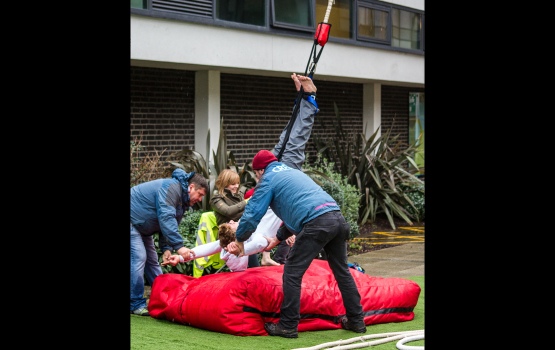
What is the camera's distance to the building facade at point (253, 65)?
1281cm

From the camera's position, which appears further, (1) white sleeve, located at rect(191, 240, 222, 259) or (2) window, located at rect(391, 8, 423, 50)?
(2) window, located at rect(391, 8, 423, 50)

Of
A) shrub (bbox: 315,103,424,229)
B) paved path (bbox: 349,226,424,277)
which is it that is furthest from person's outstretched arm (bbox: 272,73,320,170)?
shrub (bbox: 315,103,424,229)

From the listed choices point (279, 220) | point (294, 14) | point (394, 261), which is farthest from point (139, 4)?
point (394, 261)

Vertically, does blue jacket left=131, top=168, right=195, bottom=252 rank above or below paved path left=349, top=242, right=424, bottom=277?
above

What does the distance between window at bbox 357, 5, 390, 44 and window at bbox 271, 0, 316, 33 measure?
74.5 inches

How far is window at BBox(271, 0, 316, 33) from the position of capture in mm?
14508

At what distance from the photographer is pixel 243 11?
13.9 meters

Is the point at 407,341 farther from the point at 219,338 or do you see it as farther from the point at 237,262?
the point at 237,262

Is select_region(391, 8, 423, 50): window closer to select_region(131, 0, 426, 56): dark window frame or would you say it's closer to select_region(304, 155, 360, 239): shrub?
select_region(131, 0, 426, 56): dark window frame

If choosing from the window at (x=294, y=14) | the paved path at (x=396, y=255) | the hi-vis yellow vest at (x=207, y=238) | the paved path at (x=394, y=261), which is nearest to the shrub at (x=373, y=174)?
the paved path at (x=396, y=255)

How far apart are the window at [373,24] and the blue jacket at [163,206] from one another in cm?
979
